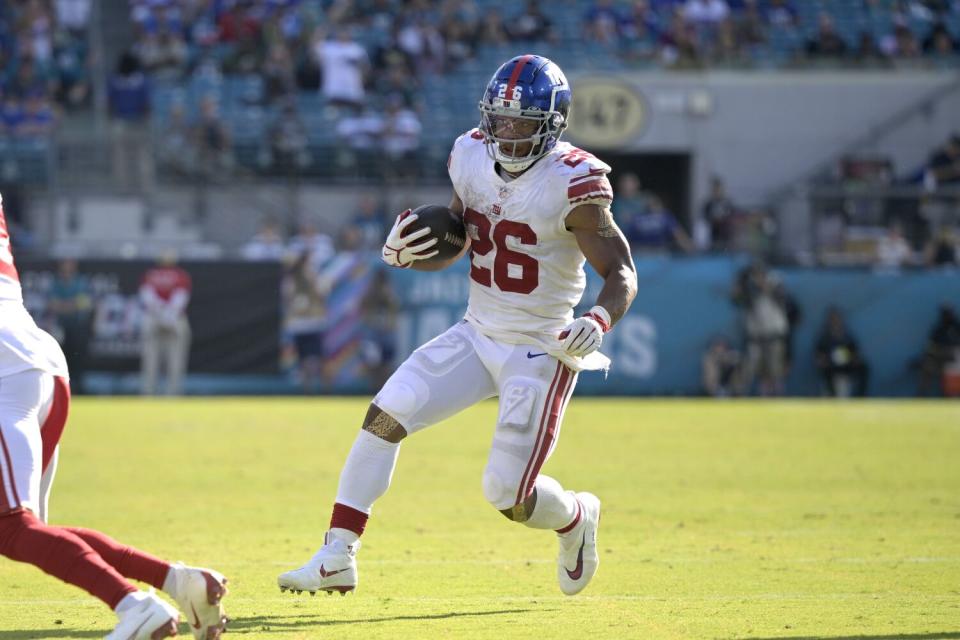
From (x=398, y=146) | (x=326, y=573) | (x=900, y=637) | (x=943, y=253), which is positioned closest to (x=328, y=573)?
(x=326, y=573)

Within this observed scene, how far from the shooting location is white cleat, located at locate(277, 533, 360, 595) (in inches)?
204

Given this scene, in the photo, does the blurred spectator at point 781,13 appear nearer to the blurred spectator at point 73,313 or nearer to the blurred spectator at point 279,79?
the blurred spectator at point 279,79

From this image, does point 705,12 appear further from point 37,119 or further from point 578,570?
point 578,570

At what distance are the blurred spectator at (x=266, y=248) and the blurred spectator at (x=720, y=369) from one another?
18.1 feet

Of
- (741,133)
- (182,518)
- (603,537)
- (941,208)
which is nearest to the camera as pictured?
(603,537)

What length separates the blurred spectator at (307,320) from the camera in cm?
1755

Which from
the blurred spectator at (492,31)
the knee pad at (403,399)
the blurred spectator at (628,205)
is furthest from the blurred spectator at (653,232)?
the knee pad at (403,399)

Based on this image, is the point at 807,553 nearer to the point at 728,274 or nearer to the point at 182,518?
the point at 182,518

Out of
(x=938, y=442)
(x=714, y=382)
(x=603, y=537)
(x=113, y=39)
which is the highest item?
(x=113, y=39)

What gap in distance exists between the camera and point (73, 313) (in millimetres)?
17344

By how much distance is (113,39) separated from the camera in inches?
910

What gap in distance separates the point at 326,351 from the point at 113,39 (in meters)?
8.50

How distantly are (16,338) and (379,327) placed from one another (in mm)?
13049

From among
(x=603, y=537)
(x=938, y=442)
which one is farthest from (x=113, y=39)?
(x=603, y=537)
